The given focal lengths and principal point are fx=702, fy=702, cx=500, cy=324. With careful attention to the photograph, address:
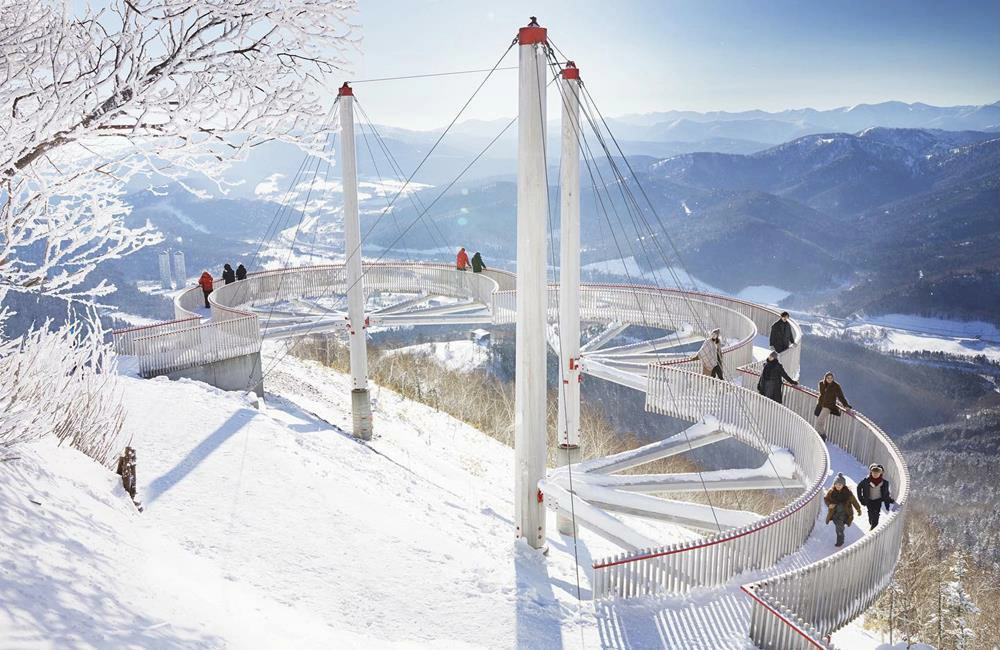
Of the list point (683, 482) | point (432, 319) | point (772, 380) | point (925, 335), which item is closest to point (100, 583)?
point (683, 482)

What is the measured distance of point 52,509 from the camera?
7.21 m

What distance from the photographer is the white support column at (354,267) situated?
20.8 meters

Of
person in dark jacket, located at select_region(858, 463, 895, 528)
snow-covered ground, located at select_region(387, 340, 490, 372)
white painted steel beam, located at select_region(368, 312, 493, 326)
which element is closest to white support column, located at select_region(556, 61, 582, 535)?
person in dark jacket, located at select_region(858, 463, 895, 528)

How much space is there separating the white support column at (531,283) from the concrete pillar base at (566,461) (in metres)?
3.56

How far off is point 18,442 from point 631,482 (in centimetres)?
1040

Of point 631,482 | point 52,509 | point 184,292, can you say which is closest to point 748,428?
point 631,482

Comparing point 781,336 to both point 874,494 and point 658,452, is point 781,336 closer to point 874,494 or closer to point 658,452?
point 658,452

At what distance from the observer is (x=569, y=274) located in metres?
15.8

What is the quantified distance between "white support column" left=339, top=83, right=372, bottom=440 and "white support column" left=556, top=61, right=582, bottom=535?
784 cm

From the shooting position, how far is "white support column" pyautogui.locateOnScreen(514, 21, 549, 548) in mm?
11664

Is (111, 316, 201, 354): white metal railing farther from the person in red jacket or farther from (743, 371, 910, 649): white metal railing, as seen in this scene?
(743, 371, 910, 649): white metal railing

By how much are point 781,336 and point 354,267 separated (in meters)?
12.7

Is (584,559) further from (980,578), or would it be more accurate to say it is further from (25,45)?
(980,578)

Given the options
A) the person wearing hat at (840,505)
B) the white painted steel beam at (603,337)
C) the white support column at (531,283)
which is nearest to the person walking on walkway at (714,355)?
the white support column at (531,283)
